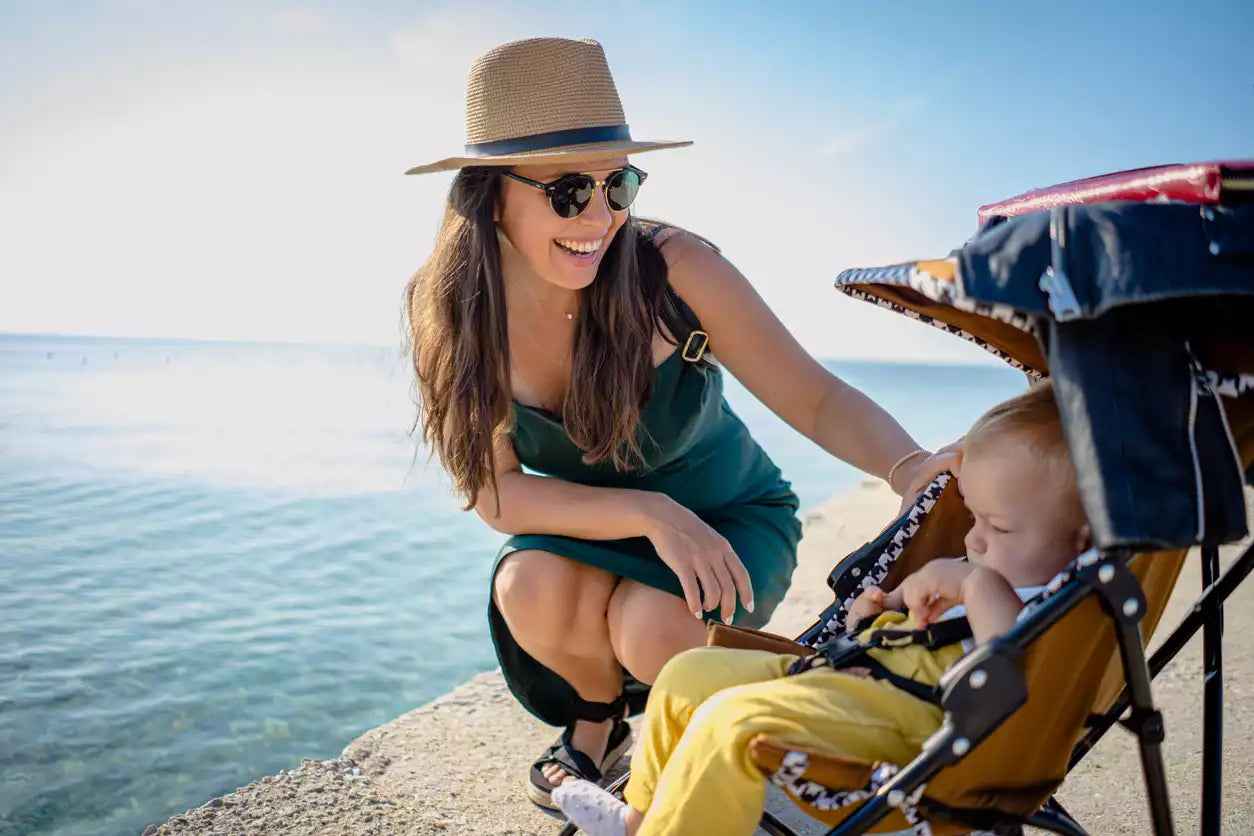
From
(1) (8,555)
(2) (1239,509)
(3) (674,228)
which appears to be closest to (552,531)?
(3) (674,228)

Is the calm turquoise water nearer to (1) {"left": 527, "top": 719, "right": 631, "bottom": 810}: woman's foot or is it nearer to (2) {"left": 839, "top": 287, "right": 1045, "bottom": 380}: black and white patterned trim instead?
(1) {"left": 527, "top": 719, "right": 631, "bottom": 810}: woman's foot

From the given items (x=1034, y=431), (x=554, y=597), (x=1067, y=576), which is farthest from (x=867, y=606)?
(x=554, y=597)

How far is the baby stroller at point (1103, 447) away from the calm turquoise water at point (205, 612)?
1633 mm

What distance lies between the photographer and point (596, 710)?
2766mm

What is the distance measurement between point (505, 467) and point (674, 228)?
839 millimetres

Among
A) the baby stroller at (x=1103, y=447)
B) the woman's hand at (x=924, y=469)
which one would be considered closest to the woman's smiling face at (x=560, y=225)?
the woman's hand at (x=924, y=469)

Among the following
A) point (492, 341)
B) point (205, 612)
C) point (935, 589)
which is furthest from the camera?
point (205, 612)

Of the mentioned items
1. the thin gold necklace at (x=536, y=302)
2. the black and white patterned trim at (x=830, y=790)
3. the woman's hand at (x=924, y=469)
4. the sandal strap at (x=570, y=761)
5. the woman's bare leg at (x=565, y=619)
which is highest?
the thin gold necklace at (x=536, y=302)

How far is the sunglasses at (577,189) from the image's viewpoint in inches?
96.3

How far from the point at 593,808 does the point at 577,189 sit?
4.71 feet

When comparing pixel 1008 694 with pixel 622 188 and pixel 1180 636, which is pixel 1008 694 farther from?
pixel 622 188

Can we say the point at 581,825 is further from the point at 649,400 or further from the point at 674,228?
the point at 674,228

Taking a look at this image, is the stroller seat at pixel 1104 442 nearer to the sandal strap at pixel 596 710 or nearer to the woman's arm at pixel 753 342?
the woman's arm at pixel 753 342

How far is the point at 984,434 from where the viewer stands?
1.76m
